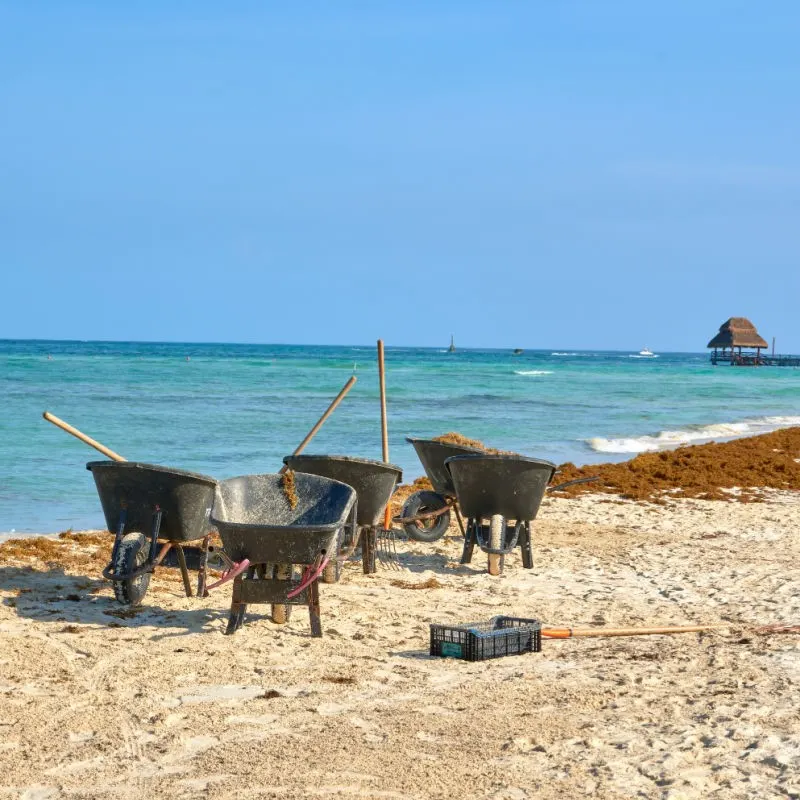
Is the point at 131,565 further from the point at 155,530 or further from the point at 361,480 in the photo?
the point at 361,480

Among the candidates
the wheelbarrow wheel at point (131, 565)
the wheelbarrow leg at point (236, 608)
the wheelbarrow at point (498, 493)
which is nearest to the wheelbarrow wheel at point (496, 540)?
the wheelbarrow at point (498, 493)

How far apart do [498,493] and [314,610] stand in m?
2.38

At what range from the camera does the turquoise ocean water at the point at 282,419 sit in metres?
14.2

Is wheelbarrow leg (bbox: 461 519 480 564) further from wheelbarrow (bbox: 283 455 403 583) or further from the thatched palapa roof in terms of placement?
the thatched palapa roof

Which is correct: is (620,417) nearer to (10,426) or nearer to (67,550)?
(10,426)

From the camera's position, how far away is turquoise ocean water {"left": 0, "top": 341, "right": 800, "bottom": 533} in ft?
46.4

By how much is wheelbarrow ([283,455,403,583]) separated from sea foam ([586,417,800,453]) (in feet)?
36.8

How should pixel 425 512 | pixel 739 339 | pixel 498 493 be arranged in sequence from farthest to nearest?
1. pixel 739 339
2. pixel 425 512
3. pixel 498 493

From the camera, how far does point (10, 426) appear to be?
19.6 m

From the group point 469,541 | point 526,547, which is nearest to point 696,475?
point 526,547

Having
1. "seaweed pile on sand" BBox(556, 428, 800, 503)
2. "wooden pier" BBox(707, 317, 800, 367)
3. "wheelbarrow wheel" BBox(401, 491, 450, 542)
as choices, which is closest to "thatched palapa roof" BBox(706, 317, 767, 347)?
"wooden pier" BBox(707, 317, 800, 367)

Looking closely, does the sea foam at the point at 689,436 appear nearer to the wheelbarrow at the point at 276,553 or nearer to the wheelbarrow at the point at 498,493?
the wheelbarrow at the point at 498,493

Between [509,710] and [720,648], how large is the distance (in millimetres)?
1542

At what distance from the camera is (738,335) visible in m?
71.9
